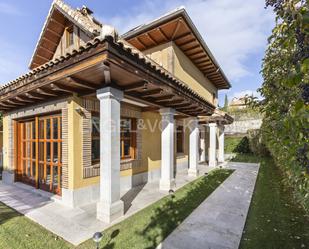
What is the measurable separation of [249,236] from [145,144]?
582 centimetres

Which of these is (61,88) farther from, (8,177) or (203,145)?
(203,145)

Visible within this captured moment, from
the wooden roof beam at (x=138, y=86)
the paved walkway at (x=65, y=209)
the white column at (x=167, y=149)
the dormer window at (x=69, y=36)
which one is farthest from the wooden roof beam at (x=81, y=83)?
the dormer window at (x=69, y=36)

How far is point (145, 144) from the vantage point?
30.3 feet

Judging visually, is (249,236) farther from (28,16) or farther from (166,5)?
(28,16)

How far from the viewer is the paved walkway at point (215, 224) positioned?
4047 mm

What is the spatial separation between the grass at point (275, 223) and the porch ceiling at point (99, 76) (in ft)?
14.3

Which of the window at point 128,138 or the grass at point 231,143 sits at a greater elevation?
the window at point 128,138

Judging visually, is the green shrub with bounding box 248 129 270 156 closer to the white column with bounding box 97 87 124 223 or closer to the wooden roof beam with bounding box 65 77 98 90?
the white column with bounding box 97 87 124 223

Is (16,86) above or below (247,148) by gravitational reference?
above

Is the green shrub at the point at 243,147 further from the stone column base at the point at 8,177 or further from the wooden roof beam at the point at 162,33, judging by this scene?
the stone column base at the point at 8,177

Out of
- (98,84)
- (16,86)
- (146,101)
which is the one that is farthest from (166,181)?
(16,86)

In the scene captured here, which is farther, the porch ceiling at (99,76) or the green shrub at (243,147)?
the green shrub at (243,147)

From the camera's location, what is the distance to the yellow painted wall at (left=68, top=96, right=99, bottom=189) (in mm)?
5840

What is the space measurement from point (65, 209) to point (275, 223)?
613 centimetres
